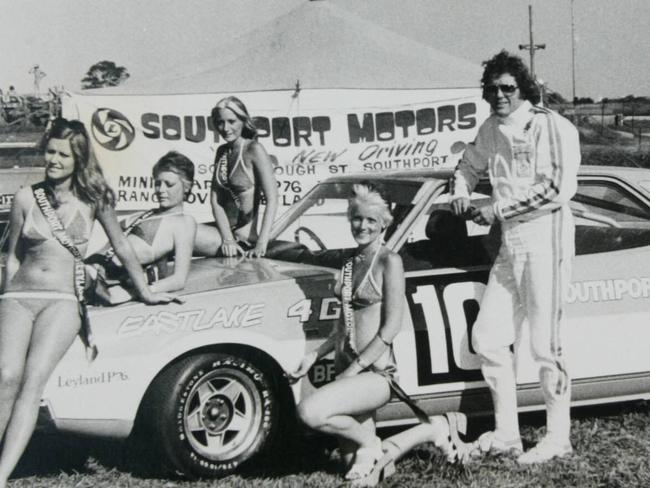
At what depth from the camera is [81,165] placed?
413 cm

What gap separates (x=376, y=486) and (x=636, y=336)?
1583 mm

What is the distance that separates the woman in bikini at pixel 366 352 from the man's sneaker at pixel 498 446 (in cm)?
33

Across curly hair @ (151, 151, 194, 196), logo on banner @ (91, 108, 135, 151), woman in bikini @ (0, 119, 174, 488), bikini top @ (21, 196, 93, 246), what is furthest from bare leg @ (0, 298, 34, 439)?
logo on banner @ (91, 108, 135, 151)

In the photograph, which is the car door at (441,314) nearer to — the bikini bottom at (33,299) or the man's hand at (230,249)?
the man's hand at (230,249)

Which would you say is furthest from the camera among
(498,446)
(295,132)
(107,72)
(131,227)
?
(107,72)

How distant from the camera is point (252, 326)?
417 centimetres

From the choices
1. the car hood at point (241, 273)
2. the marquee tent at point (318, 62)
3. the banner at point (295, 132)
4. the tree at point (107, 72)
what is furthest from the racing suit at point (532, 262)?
the tree at point (107, 72)

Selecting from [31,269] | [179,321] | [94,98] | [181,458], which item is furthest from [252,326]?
[94,98]

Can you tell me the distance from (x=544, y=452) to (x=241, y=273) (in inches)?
64.2

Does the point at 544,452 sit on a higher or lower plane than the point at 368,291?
lower

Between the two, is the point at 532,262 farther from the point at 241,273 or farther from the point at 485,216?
the point at 241,273

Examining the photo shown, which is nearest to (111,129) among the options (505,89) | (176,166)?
(176,166)

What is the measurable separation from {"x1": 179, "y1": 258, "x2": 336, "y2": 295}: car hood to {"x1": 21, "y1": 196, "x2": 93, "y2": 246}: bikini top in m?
0.51

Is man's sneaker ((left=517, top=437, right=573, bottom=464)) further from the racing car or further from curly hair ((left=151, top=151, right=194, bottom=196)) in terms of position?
curly hair ((left=151, top=151, right=194, bottom=196))
